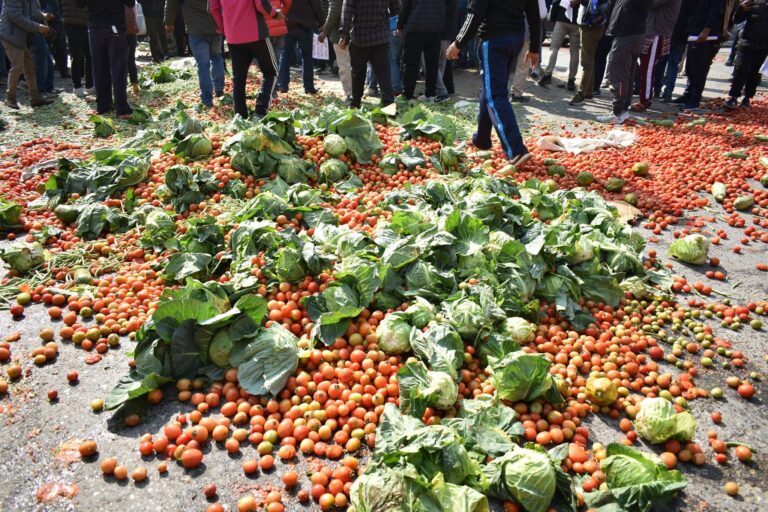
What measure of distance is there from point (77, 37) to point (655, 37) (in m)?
12.0

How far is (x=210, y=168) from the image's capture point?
6027 mm

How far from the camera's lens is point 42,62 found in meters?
11.2

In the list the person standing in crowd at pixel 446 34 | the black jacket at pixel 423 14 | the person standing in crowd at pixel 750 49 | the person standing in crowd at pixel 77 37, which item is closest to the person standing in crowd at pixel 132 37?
the person standing in crowd at pixel 77 37

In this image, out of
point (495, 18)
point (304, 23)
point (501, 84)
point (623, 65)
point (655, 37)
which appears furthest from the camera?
point (304, 23)

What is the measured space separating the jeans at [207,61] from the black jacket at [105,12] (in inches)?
51.5

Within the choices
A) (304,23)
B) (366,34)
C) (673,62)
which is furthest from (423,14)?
(673,62)

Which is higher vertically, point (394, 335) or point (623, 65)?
point (623, 65)

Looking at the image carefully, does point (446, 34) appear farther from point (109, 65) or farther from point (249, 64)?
point (109, 65)

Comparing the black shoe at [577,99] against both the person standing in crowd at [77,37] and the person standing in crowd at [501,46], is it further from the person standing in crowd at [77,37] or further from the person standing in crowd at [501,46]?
the person standing in crowd at [77,37]

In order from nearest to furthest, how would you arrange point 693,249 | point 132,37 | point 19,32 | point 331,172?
point 693,249, point 331,172, point 19,32, point 132,37

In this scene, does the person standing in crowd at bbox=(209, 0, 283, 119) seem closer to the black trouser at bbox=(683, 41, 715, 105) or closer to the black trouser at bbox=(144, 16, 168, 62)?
the black trouser at bbox=(144, 16, 168, 62)

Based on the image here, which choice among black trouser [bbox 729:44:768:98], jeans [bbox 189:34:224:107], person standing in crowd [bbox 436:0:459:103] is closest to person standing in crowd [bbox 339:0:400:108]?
person standing in crowd [bbox 436:0:459:103]

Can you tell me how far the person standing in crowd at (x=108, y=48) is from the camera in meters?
8.47

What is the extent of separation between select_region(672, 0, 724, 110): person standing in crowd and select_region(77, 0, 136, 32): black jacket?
36.0ft
